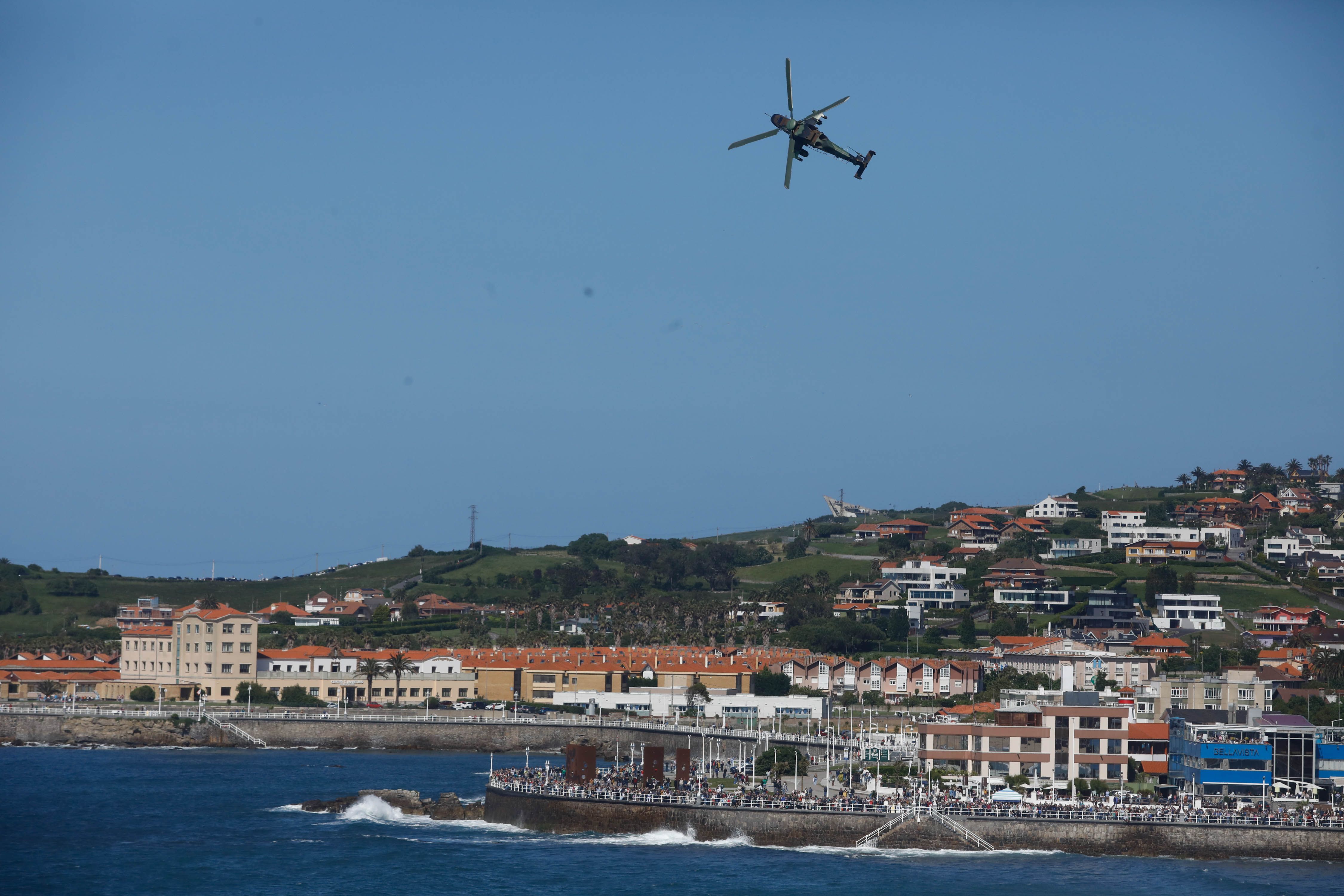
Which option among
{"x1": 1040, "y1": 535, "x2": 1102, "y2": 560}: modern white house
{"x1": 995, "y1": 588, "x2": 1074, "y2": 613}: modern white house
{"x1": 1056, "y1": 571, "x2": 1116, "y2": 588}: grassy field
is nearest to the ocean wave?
{"x1": 995, "y1": 588, "x2": 1074, "y2": 613}: modern white house

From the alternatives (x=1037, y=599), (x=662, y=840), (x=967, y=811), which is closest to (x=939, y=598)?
(x=1037, y=599)

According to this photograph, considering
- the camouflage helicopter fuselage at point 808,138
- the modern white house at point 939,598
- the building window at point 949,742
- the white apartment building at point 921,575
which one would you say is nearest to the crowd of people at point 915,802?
the building window at point 949,742

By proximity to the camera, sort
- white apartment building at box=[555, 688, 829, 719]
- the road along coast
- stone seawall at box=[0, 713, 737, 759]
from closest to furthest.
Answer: the road along coast
stone seawall at box=[0, 713, 737, 759]
white apartment building at box=[555, 688, 829, 719]

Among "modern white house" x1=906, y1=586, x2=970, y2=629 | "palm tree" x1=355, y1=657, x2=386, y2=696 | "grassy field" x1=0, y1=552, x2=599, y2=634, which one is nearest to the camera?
"palm tree" x1=355, y1=657, x2=386, y2=696

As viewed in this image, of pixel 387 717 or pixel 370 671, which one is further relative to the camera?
pixel 370 671

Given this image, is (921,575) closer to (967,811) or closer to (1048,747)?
→ (1048,747)

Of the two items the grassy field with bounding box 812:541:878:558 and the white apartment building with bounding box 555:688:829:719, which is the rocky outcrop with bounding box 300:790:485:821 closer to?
the white apartment building with bounding box 555:688:829:719

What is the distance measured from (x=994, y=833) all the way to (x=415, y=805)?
23.7 m

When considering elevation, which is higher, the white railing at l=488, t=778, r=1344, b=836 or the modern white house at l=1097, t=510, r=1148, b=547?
the modern white house at l=1097, t=510, r=1148, b=547

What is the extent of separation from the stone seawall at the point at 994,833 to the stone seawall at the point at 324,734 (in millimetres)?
37863

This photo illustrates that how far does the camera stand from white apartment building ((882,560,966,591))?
506 ft

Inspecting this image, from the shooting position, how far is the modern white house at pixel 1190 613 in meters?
133

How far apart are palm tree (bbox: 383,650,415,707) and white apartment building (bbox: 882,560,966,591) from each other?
5206 cm

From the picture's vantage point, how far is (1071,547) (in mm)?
171875
